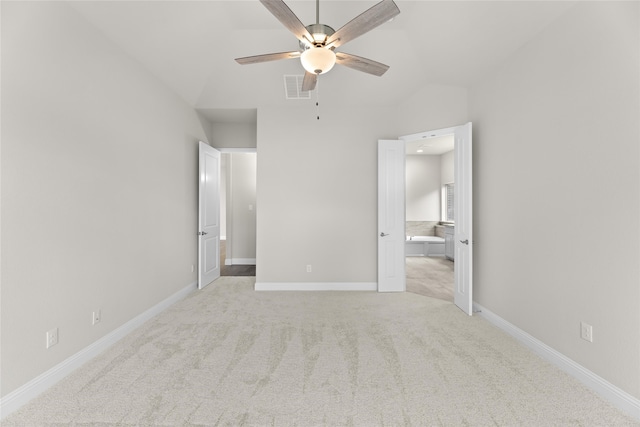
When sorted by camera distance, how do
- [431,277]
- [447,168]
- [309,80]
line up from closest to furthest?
[309,80] → [431,277] → [447,168]

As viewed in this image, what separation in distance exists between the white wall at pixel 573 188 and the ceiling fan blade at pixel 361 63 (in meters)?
1.39

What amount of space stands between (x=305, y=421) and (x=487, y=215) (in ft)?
9.08

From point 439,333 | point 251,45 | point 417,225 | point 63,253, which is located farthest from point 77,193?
point 417,225

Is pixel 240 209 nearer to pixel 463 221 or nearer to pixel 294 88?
pixel 294 88

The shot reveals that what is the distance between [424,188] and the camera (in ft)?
26.0

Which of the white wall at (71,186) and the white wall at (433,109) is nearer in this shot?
the white wall at (71,186)

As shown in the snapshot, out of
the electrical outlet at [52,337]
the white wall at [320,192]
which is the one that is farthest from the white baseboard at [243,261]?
the electrical outlet at [52,337]

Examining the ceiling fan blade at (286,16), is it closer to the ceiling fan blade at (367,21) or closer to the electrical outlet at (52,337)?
the ceiling fan blade at (367,21)

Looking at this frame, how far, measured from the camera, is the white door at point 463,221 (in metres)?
3.22

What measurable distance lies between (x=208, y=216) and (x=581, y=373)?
15.0 ft

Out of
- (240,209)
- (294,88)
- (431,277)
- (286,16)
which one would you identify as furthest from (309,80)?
(240,209)

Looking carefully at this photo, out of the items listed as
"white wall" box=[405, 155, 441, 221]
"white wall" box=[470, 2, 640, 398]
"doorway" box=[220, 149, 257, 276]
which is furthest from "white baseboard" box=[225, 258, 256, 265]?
"white wall" box=[470, 2, 640, 398]

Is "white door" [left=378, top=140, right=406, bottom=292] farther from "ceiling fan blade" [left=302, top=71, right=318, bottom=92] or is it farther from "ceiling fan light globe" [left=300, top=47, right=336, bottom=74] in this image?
"ceiling fan light globe" [left=300, top=47, right=336, bottom=74]

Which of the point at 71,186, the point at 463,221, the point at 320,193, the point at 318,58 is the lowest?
the point at 463,221
